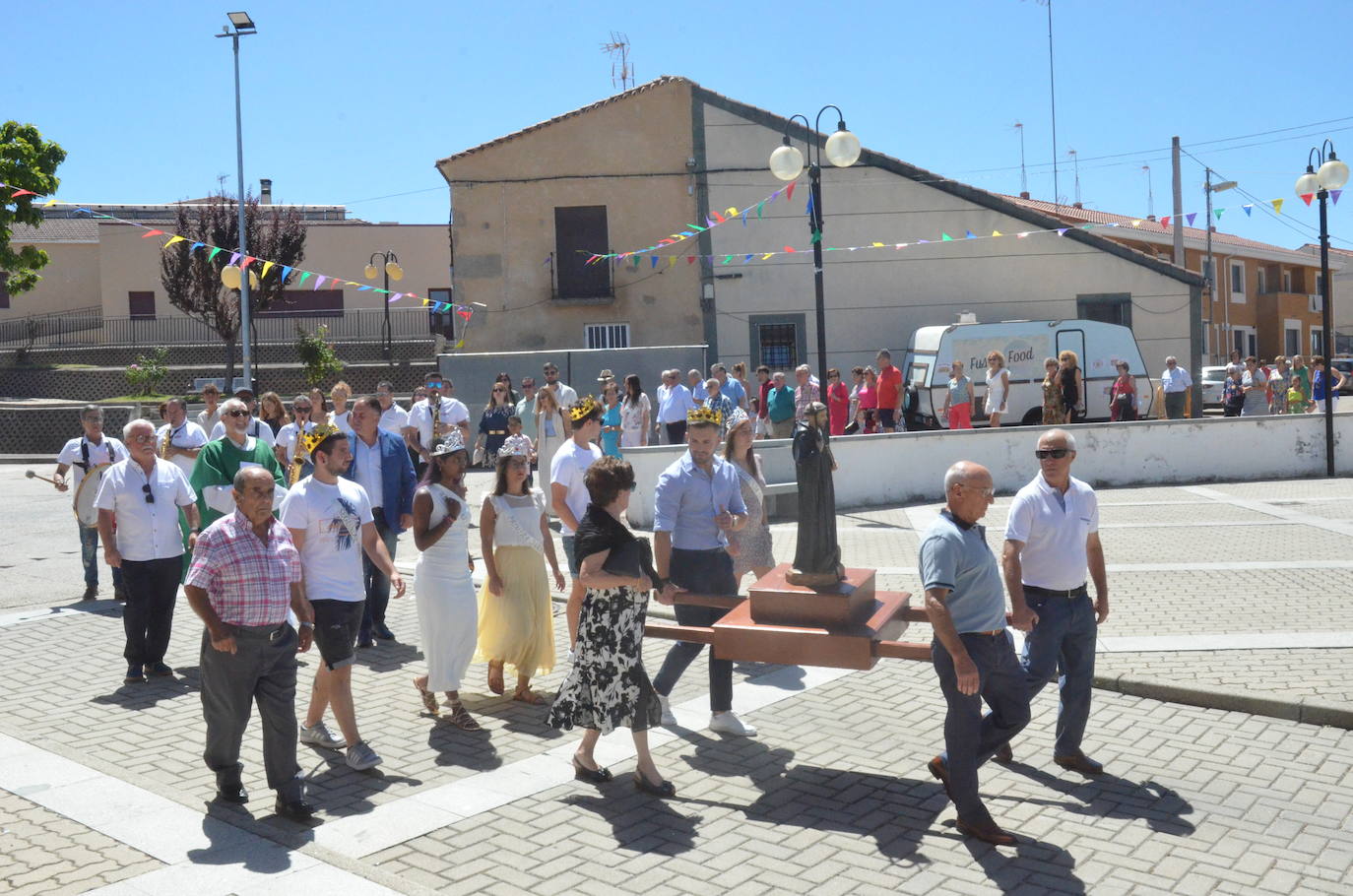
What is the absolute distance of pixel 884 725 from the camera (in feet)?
21.6

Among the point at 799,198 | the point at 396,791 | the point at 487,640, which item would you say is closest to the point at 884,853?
the point at 396,791

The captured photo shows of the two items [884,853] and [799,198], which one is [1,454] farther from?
[884,853]

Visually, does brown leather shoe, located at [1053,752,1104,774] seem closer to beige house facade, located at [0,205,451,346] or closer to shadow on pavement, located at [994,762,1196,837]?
shadow on pavement, located at [994,762,1196,837]

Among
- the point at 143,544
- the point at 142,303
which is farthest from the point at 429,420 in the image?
the point at 142,303

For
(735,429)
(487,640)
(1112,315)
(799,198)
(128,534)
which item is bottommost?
(487,640)

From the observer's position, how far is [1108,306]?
1043 inches

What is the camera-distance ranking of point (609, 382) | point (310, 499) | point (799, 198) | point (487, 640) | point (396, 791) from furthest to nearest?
point (799, 198)
point (609, 382)
point (487, 640)
point (310, 499)
point (396, 791)

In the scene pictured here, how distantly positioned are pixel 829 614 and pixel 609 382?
1014 centimetres

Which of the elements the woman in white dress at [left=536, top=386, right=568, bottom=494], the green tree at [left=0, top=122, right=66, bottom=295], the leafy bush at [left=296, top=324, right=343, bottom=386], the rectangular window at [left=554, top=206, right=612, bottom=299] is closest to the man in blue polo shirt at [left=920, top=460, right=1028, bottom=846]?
the woman in white dress at [left=536, top=386, right=568, bottom=494]

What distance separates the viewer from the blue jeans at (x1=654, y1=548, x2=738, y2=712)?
6.47m

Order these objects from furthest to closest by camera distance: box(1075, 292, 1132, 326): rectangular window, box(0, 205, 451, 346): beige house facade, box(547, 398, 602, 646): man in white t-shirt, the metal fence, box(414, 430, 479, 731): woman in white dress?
box(0, 205, 451, 346): beige house facade, the metal fence, box(1075, 292, 1132, 326): rectangular window, box(547, 398, 602, 646): man in white t-shirt, box(414, 430, 479, 731): woman in white dress

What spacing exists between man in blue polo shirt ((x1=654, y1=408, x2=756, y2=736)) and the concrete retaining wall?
338 inches

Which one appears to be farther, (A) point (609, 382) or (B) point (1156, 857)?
(A) point (609, 382)

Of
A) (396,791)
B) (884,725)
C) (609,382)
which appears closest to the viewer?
(396,791)
